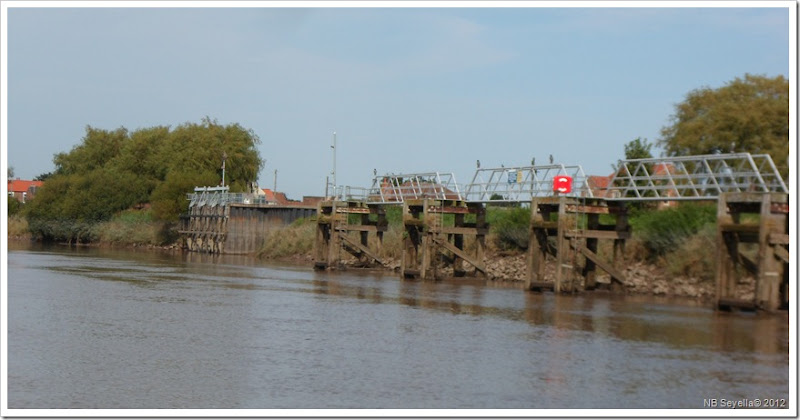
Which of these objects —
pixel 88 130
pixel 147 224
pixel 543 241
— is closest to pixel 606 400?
pixel 543 241

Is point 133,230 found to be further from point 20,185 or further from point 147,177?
point 20,185

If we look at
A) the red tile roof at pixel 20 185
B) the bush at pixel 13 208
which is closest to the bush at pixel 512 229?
the bush at pixel 13 208

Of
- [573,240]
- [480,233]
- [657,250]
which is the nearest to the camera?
[573,240]

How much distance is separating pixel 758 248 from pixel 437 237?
1760cm

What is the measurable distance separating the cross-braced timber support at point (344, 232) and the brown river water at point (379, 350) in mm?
15422

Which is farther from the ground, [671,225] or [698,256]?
[671,225]

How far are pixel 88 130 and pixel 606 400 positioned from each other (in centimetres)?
10133

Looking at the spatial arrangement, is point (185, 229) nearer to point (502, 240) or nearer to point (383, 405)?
point (502, 240)

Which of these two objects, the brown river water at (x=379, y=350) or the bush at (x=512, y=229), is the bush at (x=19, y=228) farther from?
the brown river water at (x=379, y=350)

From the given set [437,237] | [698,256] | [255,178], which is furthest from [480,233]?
[255,178]

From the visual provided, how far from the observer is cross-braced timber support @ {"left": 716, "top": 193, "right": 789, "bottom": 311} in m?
30.2

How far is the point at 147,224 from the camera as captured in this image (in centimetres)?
8950

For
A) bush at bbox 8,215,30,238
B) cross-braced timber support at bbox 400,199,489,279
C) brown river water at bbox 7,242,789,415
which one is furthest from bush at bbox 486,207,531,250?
bush at bbox 8,215,30,238

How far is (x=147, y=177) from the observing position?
100000 millimetres
